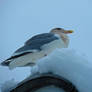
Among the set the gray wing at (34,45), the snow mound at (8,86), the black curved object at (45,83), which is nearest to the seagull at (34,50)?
the gray wing at (34,45)

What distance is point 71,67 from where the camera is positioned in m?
1.16

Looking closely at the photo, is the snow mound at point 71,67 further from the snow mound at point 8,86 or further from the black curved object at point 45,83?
the snow mound at point 8,86

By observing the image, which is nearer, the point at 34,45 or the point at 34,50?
the point at 34,50

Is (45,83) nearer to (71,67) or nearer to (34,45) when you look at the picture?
(71,67)

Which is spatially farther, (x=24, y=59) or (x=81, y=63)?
(x=24, y=59)

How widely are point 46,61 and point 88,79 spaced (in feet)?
0.77

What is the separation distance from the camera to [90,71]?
1132 millimetres

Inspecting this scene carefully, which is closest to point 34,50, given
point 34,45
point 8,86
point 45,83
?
point 34,45

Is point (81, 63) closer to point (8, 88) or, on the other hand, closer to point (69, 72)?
point (69, 72)

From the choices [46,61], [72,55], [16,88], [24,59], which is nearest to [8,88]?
[16,88]

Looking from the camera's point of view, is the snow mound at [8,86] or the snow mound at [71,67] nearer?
the snow mound at [71,67]

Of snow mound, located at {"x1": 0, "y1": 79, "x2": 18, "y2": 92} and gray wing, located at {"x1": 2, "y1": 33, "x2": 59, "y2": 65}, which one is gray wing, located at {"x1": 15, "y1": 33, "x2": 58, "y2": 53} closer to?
gray wing, located at {"x1": 2, "y1": 33, "x2": 59, "y2": 65}

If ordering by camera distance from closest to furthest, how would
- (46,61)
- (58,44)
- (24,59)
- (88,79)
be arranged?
(88,79), (46,61), (24,59), (58,44)

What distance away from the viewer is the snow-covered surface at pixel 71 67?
1.08 meters
